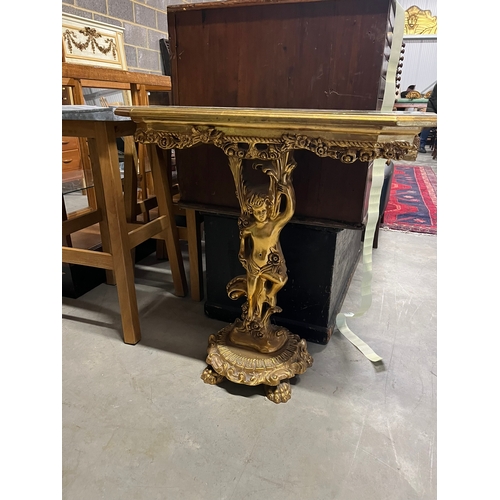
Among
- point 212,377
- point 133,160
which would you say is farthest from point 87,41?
point 212,377

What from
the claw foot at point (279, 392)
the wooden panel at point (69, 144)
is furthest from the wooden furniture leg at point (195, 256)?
the wooden panel at point (69, 144)

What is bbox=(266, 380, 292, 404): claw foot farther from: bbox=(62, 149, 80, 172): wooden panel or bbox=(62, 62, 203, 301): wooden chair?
bbox=(62, 149, 80, 172): wooden panel

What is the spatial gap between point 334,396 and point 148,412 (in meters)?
0.56

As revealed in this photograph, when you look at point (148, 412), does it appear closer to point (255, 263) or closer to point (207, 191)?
point (255, 263)

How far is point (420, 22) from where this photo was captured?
24.9 feet

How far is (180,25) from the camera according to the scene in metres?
1.17

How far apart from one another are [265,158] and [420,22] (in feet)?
28.9

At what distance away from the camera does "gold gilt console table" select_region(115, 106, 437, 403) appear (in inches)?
30.5

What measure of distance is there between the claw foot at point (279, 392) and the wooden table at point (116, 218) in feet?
1.81

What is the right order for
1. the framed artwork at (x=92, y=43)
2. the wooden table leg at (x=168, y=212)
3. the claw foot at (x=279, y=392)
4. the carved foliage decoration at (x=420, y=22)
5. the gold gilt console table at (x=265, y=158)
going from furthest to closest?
the carved foliage decoration at (x=420, y=22)
the framed artwork at (x=92, y=43)
the wooden table leg at (x=168, y=212)
the claw foot at (x=279, y=392)
the gold gilt console table at (x=265, y=158)

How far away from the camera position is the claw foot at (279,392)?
3.58 ft

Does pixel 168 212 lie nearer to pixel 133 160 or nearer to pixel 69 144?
pixel 133 160

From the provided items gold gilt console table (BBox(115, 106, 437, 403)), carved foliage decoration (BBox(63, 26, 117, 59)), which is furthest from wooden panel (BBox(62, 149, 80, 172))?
gold gilt console table (BBox(115, 106, 437, 403))

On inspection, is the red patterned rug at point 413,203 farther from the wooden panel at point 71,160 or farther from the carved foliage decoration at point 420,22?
the carved foliage decoration at point 420,22
